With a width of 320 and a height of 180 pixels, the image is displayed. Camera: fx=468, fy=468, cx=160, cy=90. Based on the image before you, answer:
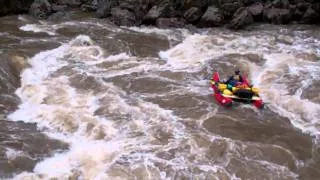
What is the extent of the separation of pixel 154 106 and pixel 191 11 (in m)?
8.07

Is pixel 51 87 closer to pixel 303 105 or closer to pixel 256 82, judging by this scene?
pixel 256 82

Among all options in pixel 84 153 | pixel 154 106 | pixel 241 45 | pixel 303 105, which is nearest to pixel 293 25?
pixel 241 45

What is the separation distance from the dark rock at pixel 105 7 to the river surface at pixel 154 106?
83.4 inches

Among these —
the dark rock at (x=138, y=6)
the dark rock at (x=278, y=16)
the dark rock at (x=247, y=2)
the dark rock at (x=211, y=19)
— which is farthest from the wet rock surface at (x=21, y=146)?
the dark rock at (x=247, y=2)

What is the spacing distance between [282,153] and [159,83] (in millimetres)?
4680

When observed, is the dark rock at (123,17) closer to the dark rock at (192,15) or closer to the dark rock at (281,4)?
the dark rock at (192,15)

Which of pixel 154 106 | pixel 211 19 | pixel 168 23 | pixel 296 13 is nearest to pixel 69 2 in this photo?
pixel 168 23

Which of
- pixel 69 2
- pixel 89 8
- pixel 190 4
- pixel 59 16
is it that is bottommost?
pixel 59 16

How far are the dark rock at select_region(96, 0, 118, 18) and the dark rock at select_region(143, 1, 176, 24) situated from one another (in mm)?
1991

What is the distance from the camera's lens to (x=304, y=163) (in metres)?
10.2

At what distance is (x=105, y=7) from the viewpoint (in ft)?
67.7

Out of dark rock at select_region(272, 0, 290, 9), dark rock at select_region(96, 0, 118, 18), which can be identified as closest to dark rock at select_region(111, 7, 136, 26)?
dark rock at select_region(96, 0, 118, 18)

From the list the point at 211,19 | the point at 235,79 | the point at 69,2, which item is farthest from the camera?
the point at 69,2

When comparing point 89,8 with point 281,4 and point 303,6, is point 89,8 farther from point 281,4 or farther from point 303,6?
point 303,6
